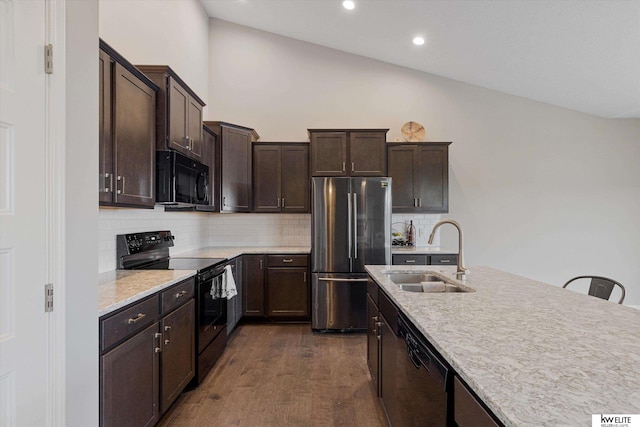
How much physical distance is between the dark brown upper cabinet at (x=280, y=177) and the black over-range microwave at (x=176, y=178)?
134cm

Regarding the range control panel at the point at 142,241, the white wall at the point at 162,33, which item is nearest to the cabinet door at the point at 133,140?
the range control panel at the point at 142,241

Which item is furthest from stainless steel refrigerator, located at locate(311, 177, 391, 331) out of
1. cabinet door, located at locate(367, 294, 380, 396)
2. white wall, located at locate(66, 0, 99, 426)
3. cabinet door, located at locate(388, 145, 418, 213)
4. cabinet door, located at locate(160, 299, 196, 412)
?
white wall, located at locate(66, 0, 99, 426)

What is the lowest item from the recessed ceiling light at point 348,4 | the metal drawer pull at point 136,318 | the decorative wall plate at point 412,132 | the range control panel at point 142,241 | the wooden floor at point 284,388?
the wooden floor at point 284,388

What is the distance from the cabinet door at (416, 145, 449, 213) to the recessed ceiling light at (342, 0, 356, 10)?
6.06 feet

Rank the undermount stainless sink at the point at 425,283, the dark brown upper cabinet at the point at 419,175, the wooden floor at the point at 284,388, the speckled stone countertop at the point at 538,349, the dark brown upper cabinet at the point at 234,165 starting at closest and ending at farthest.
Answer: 1. the speckled stone countertop at the point at 538,349
2. the undermount stainless sink at the point at 425,283
3. the wooden floor at the point at 284,388
4. the dark brown upper cabinet at the point at 234,165
5. the dark brown upper cabinet at the point at 419,175

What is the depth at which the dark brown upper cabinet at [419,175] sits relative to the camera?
4281 millimetres

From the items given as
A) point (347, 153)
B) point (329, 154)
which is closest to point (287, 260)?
point (329, 154)

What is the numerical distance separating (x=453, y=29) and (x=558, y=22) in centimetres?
93

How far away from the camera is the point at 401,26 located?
3680mm

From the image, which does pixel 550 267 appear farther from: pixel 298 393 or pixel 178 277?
pixel 178 277

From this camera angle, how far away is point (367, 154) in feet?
13.6

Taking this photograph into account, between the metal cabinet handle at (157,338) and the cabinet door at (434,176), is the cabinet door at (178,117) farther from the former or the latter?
the cabinet door at (434,176)

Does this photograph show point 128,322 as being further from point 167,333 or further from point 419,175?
point 419,175

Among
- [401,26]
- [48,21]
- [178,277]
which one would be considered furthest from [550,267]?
[48,21]
